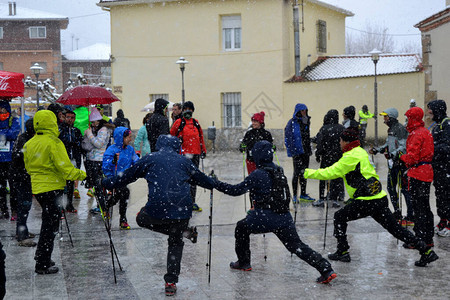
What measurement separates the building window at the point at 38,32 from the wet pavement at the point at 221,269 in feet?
150

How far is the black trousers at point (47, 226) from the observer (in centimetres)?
638

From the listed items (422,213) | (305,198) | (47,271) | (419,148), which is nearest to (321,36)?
(305,198)

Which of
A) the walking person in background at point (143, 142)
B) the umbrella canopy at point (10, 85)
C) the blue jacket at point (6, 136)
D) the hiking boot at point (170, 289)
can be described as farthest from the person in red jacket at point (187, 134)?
the hiking boot at point (170, 289)

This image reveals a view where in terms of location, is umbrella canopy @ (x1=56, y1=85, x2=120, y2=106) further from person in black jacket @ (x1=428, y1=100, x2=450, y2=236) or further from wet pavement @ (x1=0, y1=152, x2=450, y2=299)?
person in black jacket @ (x1=428, y1=100, x2=450, y2=236)

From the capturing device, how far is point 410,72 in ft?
78.4

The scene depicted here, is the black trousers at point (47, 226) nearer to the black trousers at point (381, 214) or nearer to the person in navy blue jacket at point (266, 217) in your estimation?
the person in navy blue jacket at point (266, 217)

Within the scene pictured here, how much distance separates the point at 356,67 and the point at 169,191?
2219cm

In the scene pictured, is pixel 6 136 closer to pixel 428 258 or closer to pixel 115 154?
pixel 115 154

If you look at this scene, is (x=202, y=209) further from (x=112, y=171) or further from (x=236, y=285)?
(x=236, y=285)

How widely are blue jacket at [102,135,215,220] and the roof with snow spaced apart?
66.2ft

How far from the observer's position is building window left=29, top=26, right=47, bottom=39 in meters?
51.8

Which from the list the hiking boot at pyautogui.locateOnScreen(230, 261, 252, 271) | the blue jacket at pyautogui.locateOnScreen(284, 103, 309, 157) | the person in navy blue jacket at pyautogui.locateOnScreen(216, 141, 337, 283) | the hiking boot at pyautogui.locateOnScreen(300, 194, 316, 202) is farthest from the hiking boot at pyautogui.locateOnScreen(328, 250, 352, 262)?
the hiking boot at pyautogui.locateOnScreen(300, 194, 316, 202)

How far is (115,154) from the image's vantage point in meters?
8.83

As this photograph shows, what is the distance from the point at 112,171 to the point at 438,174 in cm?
456
